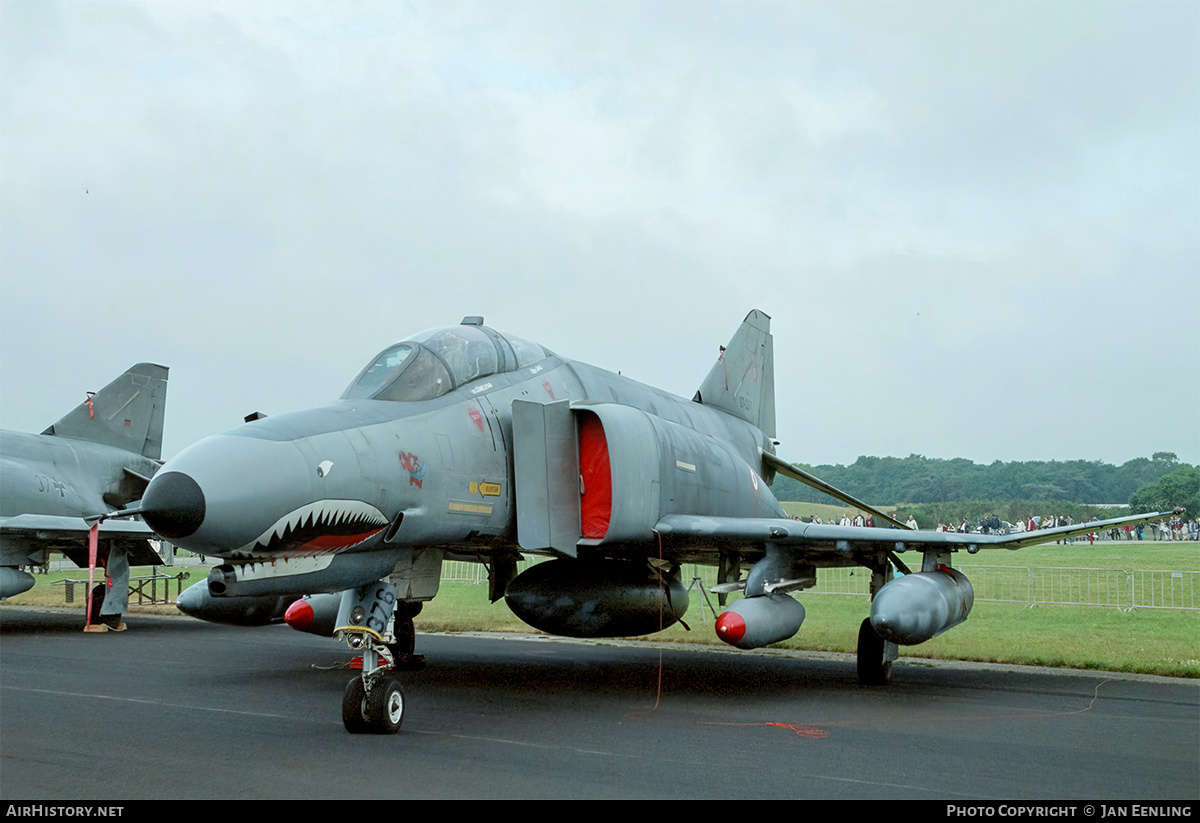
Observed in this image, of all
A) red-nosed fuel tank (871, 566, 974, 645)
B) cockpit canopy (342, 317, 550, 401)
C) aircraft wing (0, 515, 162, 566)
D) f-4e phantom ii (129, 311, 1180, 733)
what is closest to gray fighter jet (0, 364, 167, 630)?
aircraft wing (0, 515, 162, 566)

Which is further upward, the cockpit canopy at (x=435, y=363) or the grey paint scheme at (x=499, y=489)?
the cockpit canopy at (x=435, y=363)

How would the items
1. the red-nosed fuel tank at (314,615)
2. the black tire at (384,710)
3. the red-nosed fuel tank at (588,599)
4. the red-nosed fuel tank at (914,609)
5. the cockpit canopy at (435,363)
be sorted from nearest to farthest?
the black tire at (384,710)
the cockpit canopy at (435,363)
the red-nosed fuel tank at (914,609)
the red-nosed fuel tank at (588,599)
the red-nosed fuel tank at (314,615)

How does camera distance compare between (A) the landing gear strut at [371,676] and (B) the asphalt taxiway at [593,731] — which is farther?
(A) the landing gear strut at [371,676]

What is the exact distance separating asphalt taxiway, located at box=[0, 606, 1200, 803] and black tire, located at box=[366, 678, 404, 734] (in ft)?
0.36

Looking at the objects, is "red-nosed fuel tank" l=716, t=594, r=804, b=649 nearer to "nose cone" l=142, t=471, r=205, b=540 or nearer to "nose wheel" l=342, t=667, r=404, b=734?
"nose wheel" l=342, t=667, r=404, b=734

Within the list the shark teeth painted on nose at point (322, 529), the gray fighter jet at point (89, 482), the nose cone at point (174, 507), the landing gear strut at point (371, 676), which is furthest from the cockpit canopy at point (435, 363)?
the gray fighter jet at point (89, 482)

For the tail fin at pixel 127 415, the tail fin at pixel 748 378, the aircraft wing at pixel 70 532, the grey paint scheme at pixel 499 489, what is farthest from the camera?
the tail fin at pixel 127 415

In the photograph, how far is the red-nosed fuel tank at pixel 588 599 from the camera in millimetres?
8867

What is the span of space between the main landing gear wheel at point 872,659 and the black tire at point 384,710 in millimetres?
5122

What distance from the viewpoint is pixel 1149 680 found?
9.85 m

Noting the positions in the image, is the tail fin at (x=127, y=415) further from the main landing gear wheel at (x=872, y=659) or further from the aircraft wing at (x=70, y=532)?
the main landing gear wheel at (x=872, y=659)

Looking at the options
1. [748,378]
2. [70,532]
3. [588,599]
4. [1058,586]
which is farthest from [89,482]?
[1058,586]

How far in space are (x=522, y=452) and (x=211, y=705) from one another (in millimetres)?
3283
